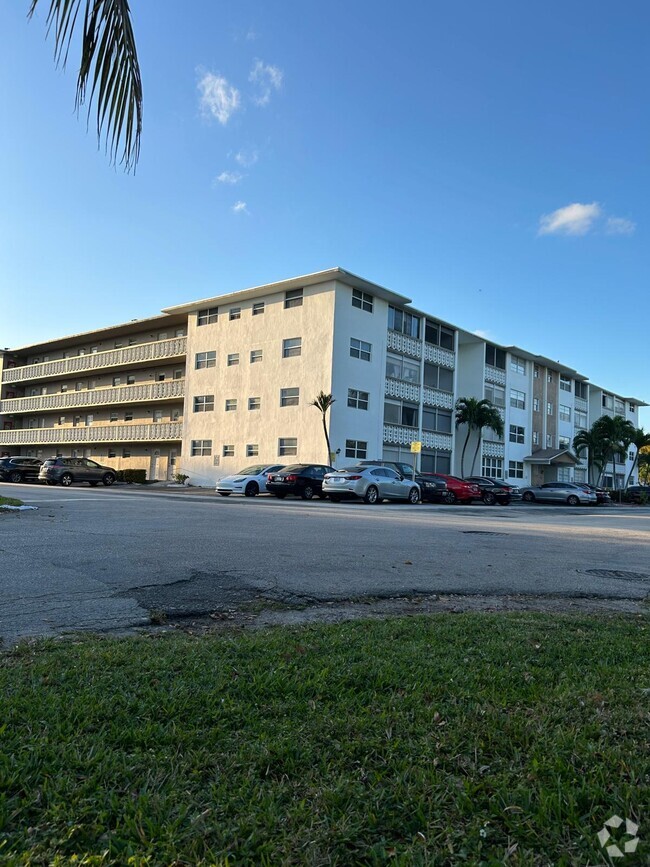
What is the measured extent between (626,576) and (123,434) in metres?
43.8

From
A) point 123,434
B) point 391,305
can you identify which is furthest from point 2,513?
point 123,434

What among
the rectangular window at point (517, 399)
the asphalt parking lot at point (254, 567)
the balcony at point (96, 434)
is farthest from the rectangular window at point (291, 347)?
the asphalt parking lot at point (254, 567)

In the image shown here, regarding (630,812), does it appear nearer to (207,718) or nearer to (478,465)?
(207,718)

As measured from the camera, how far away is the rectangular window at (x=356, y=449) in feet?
121

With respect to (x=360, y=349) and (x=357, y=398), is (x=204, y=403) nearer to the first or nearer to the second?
(x=357, y=398)

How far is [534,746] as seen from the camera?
8.98 ft

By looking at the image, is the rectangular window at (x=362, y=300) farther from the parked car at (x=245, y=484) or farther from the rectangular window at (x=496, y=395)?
the rectangular window at (x=496, y=395)

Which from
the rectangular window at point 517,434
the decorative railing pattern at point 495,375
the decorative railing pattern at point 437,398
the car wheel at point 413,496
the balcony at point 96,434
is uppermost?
the decorative railing pattern at point 495,375

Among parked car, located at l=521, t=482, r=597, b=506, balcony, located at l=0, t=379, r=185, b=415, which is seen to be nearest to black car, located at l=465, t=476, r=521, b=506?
parked car, located at l=521, t=482, r=597, b=506

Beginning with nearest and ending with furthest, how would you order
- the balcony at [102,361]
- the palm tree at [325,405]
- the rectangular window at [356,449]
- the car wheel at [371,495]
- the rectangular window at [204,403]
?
the car wheel at [371,495] → the palm tree at [325,405] → the rectangular window at [356,449] → the rectangular window at [204,403] → the balcony at [102,361]

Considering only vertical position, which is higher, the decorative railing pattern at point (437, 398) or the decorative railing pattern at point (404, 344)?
the decorative railing pattern at point (404, 344)

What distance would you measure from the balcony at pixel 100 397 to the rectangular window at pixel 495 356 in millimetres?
24397

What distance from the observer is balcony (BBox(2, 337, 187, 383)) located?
46.2 metres

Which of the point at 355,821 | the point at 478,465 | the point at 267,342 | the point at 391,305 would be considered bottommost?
the point at 355,821
